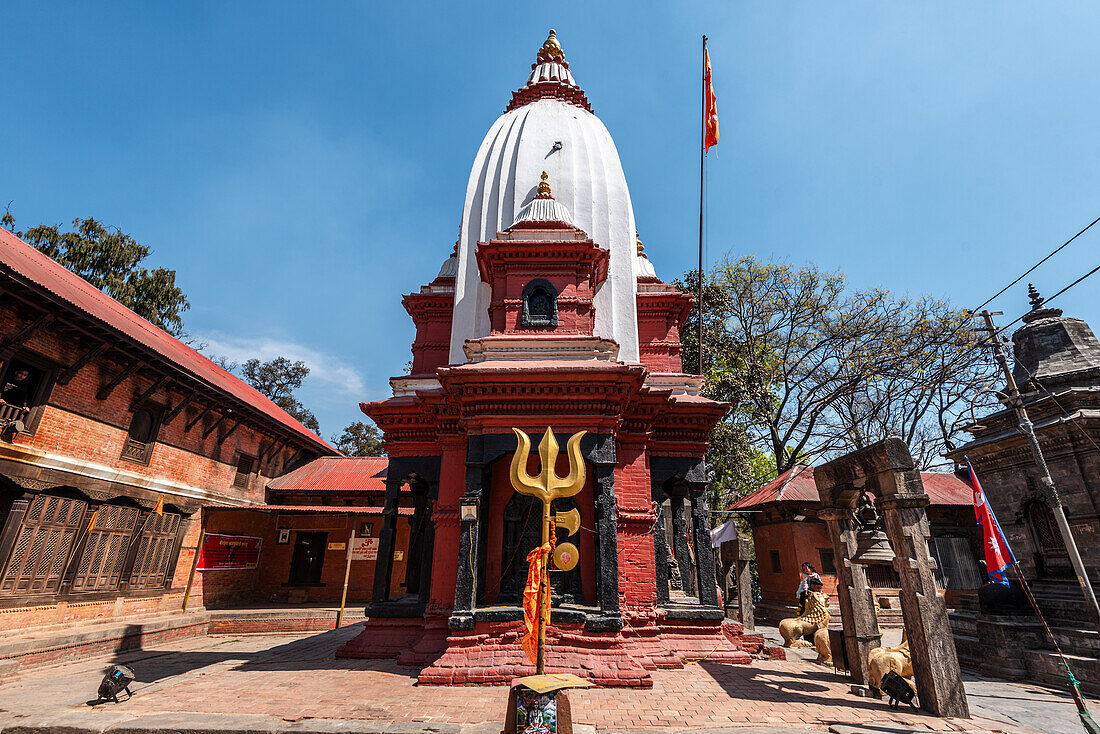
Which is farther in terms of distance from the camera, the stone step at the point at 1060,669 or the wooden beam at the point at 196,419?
the wooden beam at the point at 196,419

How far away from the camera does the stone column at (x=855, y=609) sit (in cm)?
750

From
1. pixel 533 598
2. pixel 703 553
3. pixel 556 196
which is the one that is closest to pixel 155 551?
pixel 533 598

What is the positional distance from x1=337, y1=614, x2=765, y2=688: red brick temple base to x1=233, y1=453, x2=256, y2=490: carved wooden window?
10.9m

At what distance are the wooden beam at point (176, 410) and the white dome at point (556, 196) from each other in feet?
28.1

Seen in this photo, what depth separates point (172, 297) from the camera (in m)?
24.5

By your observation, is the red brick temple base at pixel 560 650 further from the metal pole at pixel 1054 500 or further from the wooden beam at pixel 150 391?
the wooden beam at pixel 150 391

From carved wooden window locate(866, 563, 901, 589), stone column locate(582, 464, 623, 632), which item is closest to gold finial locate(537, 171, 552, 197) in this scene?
stone column locate(582, 464, 623, 632)

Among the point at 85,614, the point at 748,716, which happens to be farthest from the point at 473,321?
the point at 85,614

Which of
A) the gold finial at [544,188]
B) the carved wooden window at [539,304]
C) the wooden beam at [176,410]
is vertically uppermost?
the gold finial at [544,188]

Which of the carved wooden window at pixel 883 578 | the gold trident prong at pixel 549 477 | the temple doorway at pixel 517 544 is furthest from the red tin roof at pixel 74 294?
the carved wooden window at pixel 883 578

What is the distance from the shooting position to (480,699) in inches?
263

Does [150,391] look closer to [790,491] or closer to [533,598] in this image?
[533,598]

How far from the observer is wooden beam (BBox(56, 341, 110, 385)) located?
1154cm

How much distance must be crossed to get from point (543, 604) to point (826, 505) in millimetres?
5320
